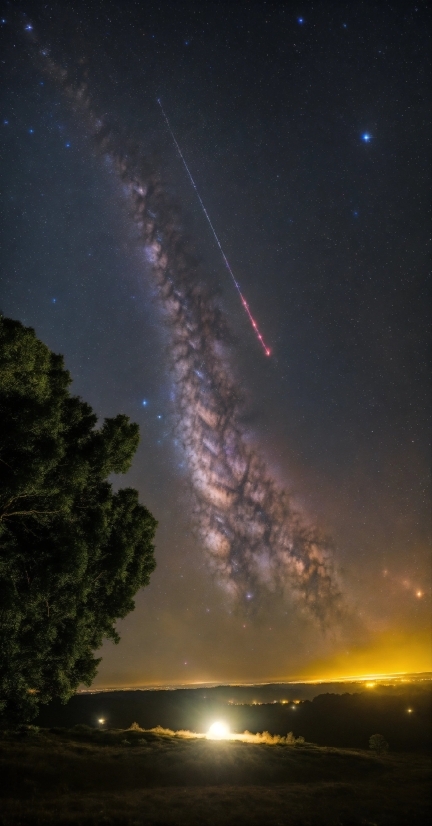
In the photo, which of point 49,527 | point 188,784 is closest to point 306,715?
point 188,784

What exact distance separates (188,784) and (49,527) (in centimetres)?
1211

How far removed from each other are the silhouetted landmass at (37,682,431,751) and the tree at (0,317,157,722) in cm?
3883

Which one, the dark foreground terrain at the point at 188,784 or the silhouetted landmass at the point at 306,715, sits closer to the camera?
the dark foreground terrain at the point at 188,784

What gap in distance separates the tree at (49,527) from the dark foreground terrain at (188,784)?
301 centimetres

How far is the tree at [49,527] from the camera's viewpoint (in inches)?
627

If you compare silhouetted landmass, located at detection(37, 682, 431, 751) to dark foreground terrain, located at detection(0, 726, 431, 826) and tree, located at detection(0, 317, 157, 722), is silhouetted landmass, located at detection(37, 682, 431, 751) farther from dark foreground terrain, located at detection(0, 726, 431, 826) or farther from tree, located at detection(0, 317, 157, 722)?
tree, located at detection(0, 317, 157, 722)

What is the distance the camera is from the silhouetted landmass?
64.8 meters

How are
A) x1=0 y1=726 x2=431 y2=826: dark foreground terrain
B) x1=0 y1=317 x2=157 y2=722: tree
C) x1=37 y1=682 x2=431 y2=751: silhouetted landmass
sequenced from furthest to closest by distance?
x1=37 y1=682 x2=431 y2=751: silhouetted landmass
x1=0 y1=317 x2=157 y2=722: tree
x1=0 y1=726 x2=431 y2=826: dark foreground terrain

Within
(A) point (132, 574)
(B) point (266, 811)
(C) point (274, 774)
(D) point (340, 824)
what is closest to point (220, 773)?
(C) point (274, 774)

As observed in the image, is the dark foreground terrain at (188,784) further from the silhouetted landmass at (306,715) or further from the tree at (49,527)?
the silhouetted landmass at (306,715)

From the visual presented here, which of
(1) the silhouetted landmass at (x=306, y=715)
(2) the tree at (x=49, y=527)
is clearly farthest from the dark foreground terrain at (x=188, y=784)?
(1) the silhouetted landmass at (x=306, y=715)

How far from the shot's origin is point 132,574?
22.2 m

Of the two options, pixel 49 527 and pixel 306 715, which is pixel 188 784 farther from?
pixel 306 715

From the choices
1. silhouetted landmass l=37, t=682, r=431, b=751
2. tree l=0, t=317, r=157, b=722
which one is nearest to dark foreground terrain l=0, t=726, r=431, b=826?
tree l=0, t=317, r=157, b=722
